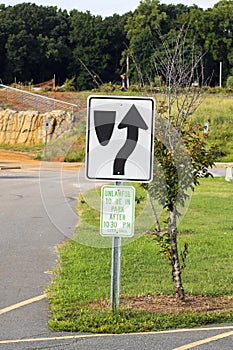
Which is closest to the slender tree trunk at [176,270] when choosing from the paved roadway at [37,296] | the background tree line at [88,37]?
the paved roadway at [37,296]

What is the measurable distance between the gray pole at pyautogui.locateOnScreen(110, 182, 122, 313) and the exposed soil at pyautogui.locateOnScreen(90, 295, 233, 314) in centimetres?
41

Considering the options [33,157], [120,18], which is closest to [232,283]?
[33,157]

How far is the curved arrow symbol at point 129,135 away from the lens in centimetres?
838

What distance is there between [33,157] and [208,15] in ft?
141

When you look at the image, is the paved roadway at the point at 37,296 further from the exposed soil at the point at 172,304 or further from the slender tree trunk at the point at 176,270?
the slender tree trunk at the point at 176,270

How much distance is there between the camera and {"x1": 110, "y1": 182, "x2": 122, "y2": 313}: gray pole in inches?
336

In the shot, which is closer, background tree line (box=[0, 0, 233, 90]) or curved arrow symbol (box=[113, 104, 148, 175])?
curved arrow symbol (box=[113, 104, 148, 175])

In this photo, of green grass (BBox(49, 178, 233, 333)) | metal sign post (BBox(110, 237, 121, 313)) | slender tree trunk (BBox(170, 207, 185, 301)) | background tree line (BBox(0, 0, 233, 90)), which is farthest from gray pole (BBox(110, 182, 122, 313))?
background tree line (BBox(0, 0, 233, 90))

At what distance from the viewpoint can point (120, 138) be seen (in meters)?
8.44

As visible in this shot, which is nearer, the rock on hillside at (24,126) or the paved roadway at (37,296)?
the paved roadway at (37,296)

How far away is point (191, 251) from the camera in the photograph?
13430 millimetres

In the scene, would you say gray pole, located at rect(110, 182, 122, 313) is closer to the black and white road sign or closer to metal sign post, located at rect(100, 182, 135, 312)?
metal sign post, located at rect(100, 182, 135, 312)

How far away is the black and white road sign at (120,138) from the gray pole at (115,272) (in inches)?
12.3

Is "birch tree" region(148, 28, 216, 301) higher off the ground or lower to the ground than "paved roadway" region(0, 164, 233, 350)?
higher
